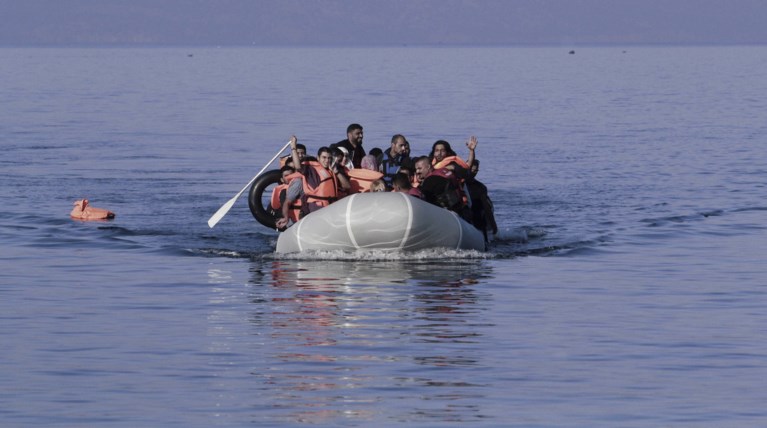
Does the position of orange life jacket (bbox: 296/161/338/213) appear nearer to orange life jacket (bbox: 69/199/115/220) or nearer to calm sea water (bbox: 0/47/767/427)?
calm sea water (bbox: 0/47/767/427)

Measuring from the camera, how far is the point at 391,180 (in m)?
23.4

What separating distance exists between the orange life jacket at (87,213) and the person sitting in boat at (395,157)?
5355 mm

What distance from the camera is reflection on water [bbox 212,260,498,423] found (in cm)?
1316

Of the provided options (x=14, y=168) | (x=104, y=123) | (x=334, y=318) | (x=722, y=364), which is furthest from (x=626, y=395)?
(x=104, y=123)

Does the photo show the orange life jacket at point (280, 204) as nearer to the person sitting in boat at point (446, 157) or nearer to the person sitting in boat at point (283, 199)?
the person sitting in boat at point (283, 199)

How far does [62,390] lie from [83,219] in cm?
1345

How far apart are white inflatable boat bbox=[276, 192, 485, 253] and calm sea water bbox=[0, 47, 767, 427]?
0.23 m

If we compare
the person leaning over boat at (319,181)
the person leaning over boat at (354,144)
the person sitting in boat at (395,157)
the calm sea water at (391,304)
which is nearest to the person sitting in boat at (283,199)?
the person leaning over boat at (319,181)

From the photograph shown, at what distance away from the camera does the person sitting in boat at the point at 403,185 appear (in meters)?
21.8

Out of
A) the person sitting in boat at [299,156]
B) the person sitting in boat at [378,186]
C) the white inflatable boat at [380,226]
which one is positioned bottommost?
the white inflatable boat at [380,226]

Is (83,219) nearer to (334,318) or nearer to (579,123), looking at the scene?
(334,318)

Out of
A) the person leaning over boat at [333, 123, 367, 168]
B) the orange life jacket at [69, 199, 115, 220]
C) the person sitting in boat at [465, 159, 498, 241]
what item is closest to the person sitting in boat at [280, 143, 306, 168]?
the person leaning over boat at [333, 123, 367, 168]

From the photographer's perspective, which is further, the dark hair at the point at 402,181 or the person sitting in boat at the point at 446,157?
the person sitting in boat at the point at 446,157

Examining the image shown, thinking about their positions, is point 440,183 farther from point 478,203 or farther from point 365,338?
point 365,338
